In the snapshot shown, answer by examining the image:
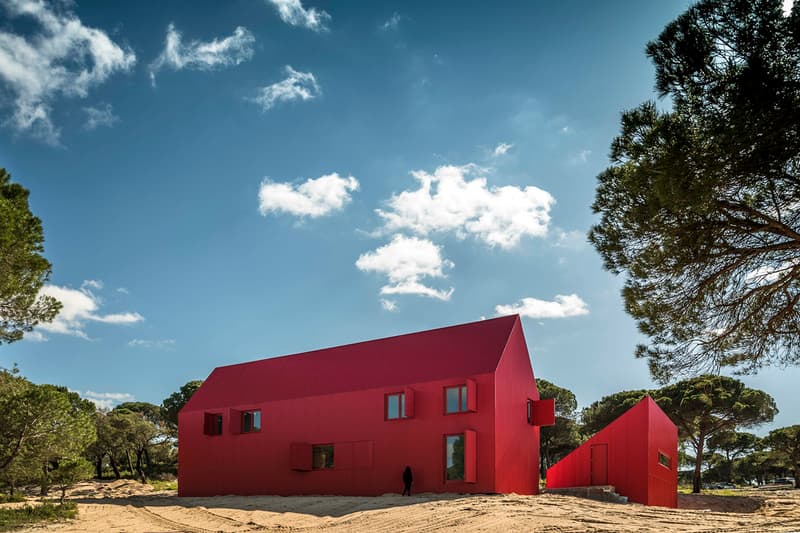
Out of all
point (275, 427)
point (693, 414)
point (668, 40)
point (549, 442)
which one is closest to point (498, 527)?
point (668, 40)

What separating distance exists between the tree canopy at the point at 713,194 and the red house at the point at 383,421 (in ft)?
20.8

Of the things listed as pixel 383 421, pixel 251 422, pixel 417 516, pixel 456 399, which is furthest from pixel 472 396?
pixel 251 422

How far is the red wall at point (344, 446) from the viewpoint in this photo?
21031 mm

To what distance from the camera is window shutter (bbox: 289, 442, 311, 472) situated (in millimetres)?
23828

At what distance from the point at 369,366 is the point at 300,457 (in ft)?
12.8

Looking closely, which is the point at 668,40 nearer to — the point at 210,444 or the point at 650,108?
the point at 650,108

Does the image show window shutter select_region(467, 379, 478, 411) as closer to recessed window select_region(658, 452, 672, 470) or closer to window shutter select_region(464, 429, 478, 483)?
window shutter select_region(464, 429, 478, 483)

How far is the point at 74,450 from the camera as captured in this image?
1775cm

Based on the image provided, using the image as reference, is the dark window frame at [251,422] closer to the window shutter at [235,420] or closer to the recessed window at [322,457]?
the window shutter at [235,420]

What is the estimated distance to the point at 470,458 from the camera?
20.5 meters

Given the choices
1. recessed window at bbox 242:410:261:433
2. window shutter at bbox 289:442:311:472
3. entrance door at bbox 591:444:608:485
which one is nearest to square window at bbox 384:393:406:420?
window shutter at bbox 289:442:311:472

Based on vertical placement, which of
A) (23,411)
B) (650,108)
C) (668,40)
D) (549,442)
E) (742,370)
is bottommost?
(549,442)

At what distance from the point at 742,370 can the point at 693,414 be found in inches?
790

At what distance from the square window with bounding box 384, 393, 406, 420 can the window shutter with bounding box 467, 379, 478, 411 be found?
2.56 m
